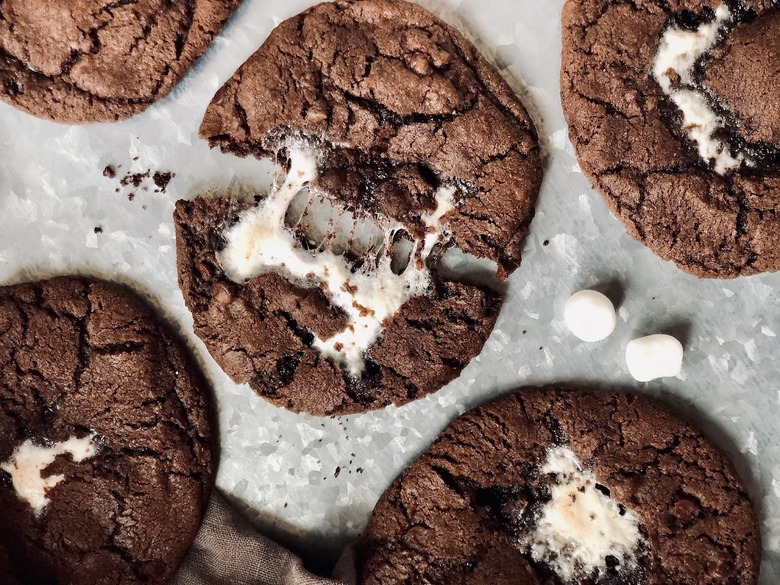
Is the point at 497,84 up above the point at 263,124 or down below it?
above

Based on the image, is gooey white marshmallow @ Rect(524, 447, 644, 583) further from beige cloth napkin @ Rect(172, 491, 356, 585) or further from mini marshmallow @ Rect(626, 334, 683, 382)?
beige cloth napkin @ Rect(172, 491, 356, 585)

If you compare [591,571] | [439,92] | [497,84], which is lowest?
[591,571]

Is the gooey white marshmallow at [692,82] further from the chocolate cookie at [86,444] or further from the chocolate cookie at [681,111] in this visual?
the chocolate cookie at [86,444]

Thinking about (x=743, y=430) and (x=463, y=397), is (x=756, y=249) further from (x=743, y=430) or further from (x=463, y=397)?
(x=463, y=397)

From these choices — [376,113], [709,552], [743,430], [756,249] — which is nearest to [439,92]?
[376,113]

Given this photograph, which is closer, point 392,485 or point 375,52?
point 375,52
